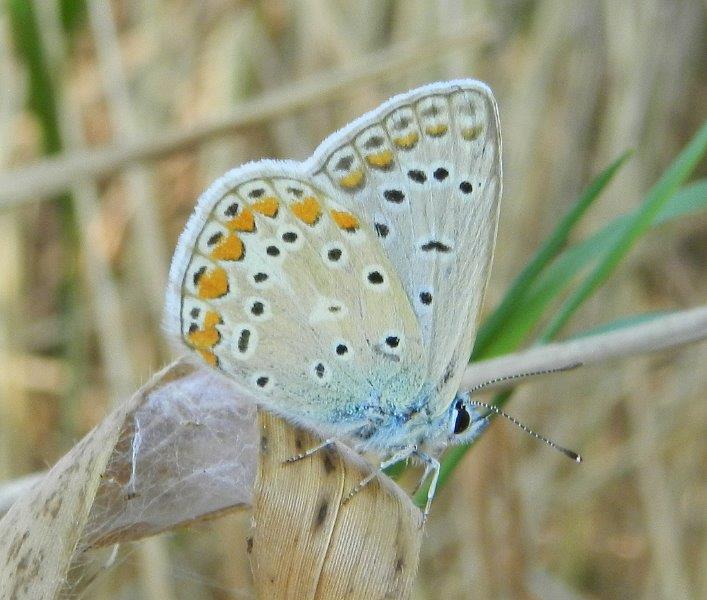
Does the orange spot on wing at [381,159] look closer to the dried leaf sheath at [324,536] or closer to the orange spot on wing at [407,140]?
the orange spot on wing at [407,140]

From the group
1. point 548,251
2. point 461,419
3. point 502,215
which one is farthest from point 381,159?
point 502,215

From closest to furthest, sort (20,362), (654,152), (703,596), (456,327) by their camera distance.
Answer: (456,327) → (703,596) → (654,152) → (20,362)

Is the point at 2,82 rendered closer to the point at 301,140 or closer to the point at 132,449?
the point at 301,140

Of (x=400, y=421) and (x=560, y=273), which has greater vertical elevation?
(x=560, y=273)

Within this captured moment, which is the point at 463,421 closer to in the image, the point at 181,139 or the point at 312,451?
the point at 312,451

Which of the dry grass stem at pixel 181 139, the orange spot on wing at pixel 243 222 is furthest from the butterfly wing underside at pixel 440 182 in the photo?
the dry grass stem at pixel 181 139

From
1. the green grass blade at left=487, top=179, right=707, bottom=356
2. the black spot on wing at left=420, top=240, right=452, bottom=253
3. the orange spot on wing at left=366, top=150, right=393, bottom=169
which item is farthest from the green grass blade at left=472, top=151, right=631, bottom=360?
the orange spot on wing at left=366, top=150, right=393, bottom=169

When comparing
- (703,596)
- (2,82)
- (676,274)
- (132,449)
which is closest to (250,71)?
(2,82)
